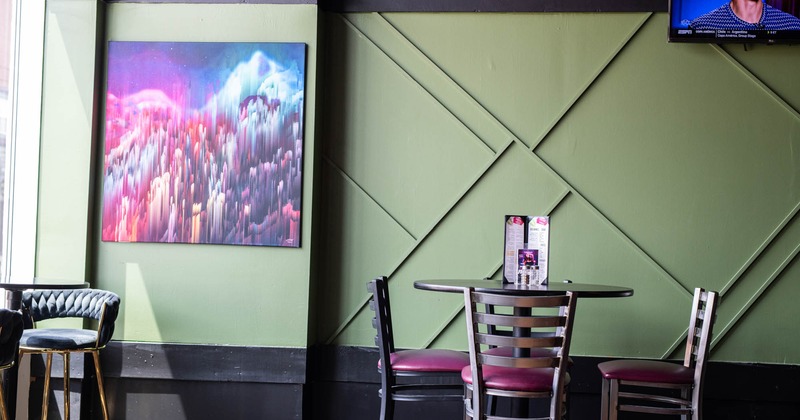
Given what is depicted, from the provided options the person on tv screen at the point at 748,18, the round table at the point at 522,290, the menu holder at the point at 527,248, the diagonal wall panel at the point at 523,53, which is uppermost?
the person on tv screen at the point at 748,18

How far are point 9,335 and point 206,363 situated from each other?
164 cm

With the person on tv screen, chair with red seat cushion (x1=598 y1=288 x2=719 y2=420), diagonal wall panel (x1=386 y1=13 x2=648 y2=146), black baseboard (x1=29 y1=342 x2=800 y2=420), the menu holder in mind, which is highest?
the person on tv screen

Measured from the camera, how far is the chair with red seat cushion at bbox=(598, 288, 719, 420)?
3867mm

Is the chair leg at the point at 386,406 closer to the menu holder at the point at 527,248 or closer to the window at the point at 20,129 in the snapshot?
the menu holder at the point at 527,248

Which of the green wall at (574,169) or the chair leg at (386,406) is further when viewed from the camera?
the green wall at (574,169)

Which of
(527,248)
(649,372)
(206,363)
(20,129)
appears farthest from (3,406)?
(649,372)

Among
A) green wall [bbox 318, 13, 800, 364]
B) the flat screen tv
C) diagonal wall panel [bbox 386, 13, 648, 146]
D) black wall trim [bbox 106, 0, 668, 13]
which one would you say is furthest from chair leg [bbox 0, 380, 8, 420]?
the flat screen tv

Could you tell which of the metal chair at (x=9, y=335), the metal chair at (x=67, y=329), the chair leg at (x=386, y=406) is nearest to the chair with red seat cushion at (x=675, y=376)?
the chair leg at (x=386, y=406)

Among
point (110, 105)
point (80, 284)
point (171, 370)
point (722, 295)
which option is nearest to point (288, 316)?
point (171, 370)

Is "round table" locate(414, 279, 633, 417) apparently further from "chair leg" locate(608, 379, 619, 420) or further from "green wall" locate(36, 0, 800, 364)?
"green wall" locate(36, 0, 800, 364)

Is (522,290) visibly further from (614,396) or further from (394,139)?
(394,139)

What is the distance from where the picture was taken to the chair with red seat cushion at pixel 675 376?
3.87m

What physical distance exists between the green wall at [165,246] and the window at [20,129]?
8 cm

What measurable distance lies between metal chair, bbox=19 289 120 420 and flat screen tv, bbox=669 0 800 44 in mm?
3382
